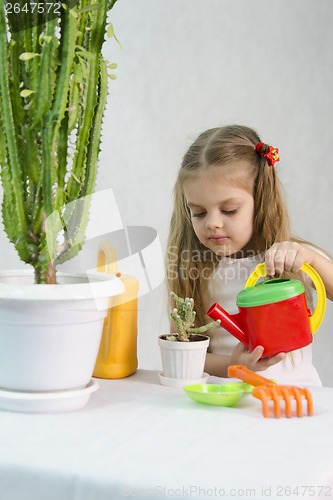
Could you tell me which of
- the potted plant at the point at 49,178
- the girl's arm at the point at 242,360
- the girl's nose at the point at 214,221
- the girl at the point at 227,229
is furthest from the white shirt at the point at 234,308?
the potted plant at the point at 49,178

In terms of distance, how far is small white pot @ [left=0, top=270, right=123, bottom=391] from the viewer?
2.61ft

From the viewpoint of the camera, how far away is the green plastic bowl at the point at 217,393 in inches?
33.3

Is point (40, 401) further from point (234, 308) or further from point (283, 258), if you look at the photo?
point (234, 308)

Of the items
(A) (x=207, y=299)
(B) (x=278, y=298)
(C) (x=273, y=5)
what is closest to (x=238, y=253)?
(A) (x=207, y=299)

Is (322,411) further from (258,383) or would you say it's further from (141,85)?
(141,85)

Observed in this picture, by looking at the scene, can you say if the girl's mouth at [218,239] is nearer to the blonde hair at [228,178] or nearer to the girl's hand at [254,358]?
the blonde hair at [228,178]

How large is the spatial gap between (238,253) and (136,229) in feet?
2.38

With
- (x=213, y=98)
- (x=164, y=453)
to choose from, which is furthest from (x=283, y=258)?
(x=213, y=98)

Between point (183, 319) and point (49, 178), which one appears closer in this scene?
point (49, 178)

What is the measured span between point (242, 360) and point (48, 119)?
53 centimetres

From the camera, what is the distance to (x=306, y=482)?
60 cm

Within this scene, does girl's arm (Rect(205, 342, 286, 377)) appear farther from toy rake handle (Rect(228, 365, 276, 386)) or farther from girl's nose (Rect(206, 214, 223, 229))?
girl's nose (Rect(206, 214, 223, 229))

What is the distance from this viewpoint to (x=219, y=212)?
58.0 inches
